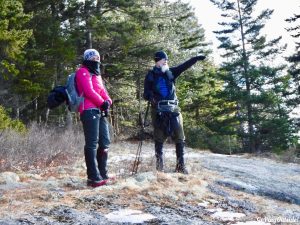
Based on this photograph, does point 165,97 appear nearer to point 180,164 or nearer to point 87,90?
point 180,164

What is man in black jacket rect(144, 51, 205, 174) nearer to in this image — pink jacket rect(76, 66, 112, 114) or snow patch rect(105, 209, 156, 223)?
pink jacket rect(76, 66, 112, 114)

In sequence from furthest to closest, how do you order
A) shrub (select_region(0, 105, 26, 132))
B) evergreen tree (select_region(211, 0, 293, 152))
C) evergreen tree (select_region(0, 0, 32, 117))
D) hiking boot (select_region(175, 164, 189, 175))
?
evergreen tree (select_region(211, 0, 293, 152)), evergreen tree (select_region(0, 0, 32, 117)), shrub (select_region(0, 105, 26, 132)), hiking boot (select_region(175, 164, 189, 175))

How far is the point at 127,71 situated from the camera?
21.2 metres

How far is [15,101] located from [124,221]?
13134 millimetres

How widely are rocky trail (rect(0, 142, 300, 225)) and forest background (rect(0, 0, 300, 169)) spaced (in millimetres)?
2786

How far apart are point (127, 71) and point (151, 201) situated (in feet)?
56.1

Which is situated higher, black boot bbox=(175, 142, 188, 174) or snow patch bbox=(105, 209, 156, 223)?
black boot bbox=(175, 142, 188, 174)

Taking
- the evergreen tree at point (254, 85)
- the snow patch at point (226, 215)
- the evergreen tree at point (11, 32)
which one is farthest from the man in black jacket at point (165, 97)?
the evergreen tree at point (254, 85)

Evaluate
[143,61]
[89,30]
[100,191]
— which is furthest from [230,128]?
[100,191]

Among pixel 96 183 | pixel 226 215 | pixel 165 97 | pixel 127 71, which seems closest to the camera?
pixel 226 215

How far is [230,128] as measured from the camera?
84.1 feet

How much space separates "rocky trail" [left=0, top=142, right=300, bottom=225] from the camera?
375 centimetres

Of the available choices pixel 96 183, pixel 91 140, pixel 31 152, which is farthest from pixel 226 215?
pixel 31 152

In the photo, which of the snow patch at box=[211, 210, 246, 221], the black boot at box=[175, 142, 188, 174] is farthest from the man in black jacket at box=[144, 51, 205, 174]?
the snow patch at box=[211, 210, 246, 221]
